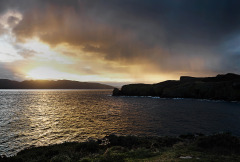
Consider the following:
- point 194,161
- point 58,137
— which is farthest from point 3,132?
point 194,161

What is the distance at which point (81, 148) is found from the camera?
18.3 meters

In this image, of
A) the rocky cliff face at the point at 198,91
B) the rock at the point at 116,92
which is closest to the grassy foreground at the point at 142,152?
the rocky cliff face at the point at 198,91

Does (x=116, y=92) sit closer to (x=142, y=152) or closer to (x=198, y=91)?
(x=198, y=91)

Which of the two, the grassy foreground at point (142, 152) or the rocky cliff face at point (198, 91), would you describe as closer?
the grassy foreground at point (142, 152)

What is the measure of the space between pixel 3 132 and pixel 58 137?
13197 mm

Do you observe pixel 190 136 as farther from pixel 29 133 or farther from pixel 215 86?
pixel 215 86

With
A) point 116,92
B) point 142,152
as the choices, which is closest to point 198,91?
point 116,92

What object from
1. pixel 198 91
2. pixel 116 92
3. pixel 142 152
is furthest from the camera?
pixel 116 92

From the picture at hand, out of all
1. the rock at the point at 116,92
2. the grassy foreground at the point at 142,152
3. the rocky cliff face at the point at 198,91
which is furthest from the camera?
the rock at the point at 116,92

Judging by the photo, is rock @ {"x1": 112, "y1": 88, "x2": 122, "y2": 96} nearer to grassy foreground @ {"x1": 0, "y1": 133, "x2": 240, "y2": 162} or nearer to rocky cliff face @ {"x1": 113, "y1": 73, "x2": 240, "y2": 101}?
rocky cliff face @ {"x1": 113, "y1": 73, "x2": 240, "y2": 101}

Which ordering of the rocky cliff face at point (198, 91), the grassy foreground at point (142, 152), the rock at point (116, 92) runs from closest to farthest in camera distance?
the grassy foreground at point (142, 152) < the rocky cliff face at point (198, 91) < the rock at point (116, 92)

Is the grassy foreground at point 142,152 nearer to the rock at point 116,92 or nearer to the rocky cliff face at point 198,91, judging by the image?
the rocky cliff face at point 198,91

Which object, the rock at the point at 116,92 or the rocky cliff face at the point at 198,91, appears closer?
the rocky cliff face at the point at 198,91

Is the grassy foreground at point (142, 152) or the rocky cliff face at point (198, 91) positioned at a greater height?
the rocky cliff face at point (198, 91)
